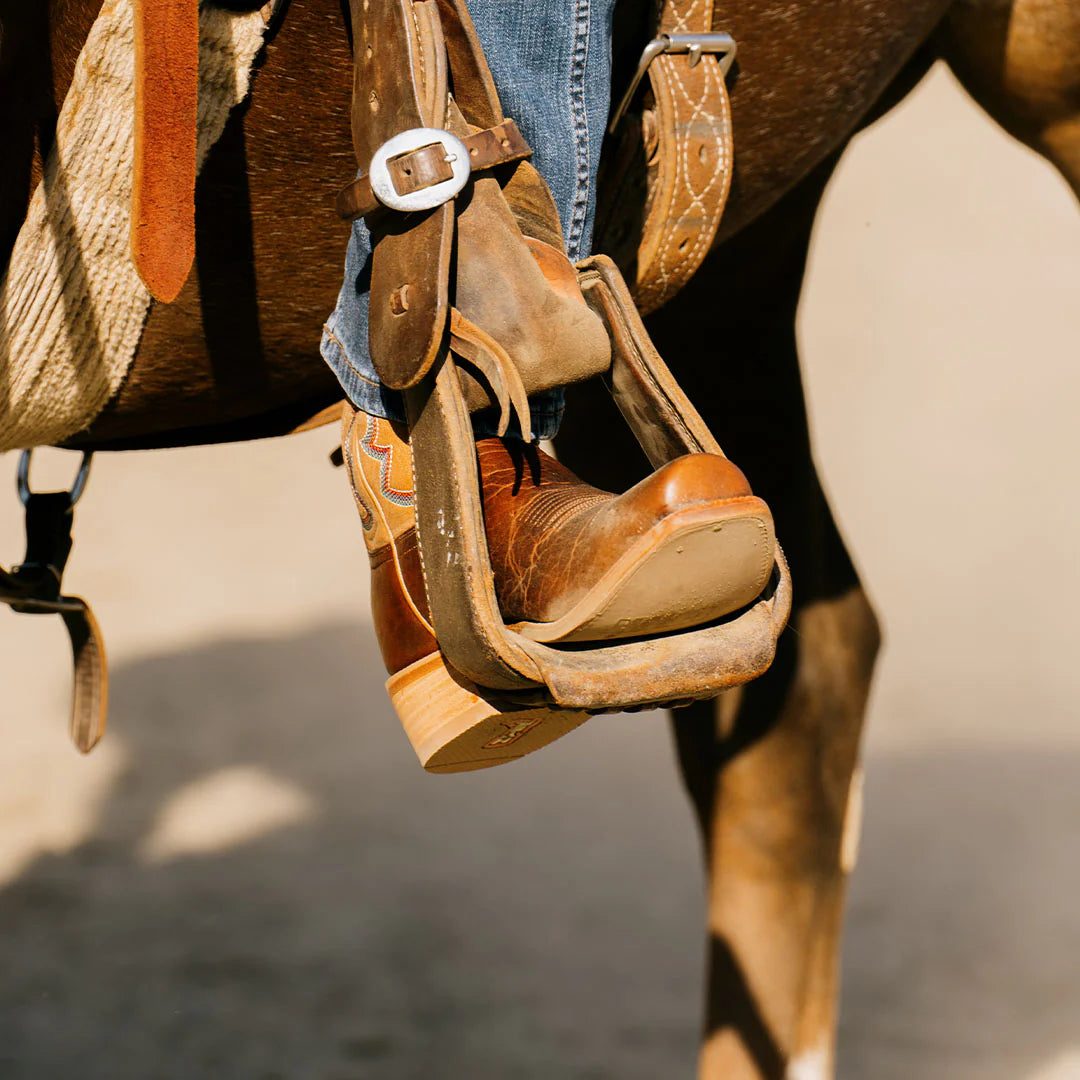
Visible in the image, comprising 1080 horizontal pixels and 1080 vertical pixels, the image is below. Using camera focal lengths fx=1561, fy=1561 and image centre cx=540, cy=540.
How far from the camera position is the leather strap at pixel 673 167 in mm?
994

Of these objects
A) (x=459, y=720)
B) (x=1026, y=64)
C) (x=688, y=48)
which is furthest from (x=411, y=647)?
(x=1026, y=64)

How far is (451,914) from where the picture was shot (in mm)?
2146

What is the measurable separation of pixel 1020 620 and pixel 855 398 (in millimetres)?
994

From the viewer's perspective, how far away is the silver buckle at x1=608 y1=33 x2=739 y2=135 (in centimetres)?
99

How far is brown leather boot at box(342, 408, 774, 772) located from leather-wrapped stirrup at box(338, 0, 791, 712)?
0.9 inches

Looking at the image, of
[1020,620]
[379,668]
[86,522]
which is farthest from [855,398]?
[86,522]

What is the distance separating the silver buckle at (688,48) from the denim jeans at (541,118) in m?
0.08

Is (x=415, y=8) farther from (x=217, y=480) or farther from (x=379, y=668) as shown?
(x=217, y=480)

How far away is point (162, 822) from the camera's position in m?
2.39

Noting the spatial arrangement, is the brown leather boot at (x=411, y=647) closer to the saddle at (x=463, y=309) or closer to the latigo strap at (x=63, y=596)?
the saddle at (x=463, y=309)

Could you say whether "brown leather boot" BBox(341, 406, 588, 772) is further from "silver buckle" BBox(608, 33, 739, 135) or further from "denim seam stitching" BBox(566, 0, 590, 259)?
"silver buckle" BBox(608, 33, 739, 135)

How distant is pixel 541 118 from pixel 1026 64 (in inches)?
23.9

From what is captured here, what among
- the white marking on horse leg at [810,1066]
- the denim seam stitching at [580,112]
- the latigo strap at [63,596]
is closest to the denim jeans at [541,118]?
the denim seam stitching at [580,112]

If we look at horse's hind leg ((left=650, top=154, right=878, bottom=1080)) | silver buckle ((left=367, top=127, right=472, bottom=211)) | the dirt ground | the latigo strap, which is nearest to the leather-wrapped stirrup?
silver buckle ((left=367, top=127, right=472, bottom=211))
